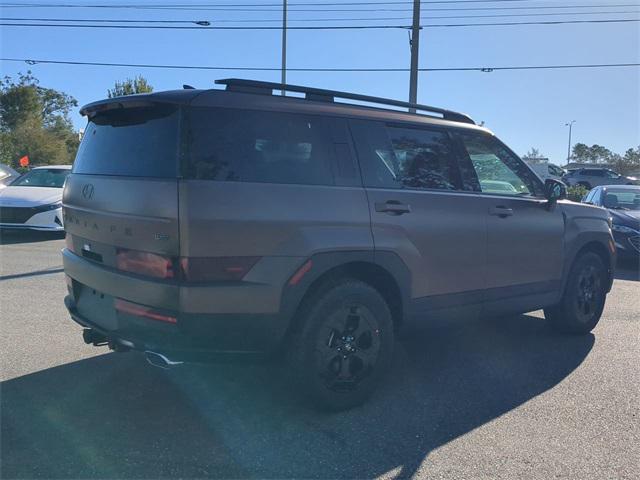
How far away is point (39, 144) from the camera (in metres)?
42.7

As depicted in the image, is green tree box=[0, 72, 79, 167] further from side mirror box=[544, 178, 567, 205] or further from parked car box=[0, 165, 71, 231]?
side mirror box=[544, 178, 567, 205]

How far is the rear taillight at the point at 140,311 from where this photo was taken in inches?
125

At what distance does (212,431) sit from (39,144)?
45092mm

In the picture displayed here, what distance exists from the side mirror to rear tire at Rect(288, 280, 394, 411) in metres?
2.18

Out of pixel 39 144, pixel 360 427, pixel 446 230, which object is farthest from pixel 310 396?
pixel 39 144

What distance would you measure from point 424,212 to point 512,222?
1.09 meters

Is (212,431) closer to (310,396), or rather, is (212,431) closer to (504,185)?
(310,396)

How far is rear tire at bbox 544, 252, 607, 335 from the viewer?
5.50m

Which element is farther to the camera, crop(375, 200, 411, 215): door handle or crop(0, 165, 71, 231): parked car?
crop(0, 165, 71, 231): parked car

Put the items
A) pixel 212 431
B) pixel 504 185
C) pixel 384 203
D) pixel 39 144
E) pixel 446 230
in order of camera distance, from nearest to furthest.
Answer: pixel 212 431, pixel 384 203, pixel 446 230, pixel 504 185, pixel 39 144

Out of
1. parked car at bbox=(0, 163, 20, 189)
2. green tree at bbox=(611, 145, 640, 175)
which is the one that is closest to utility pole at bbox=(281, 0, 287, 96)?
parked car at bbox=(0, 163, 20, 189)

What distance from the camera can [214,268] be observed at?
124 inches

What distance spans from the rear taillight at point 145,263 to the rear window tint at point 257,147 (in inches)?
19.8

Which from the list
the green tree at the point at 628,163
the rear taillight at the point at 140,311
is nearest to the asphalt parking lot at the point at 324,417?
the rear taillight at the point at 140,311
